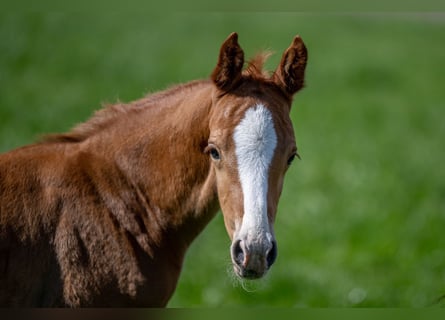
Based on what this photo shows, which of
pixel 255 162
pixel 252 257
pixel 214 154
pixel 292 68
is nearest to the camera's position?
pixel 252 257

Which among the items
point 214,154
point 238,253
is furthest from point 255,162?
point 238,253

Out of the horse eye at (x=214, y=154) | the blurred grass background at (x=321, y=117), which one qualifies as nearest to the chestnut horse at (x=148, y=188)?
the horse eye at (x=214, y=154)

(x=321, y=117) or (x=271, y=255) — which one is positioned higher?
(x=271, y=255)

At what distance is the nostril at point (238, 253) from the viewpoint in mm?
4133

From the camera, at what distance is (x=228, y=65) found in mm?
4660

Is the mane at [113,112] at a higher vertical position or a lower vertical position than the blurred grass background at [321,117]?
higher

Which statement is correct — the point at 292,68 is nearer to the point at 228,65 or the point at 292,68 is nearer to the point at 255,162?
the point at 228,65

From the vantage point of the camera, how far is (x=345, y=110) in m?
18.5

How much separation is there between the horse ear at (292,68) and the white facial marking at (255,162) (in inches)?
15.9

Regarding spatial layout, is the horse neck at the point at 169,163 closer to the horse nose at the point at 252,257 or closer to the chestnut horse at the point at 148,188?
the chestnut horse at the point at 148,188

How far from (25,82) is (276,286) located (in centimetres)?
901

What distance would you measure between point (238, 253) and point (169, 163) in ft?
2.95

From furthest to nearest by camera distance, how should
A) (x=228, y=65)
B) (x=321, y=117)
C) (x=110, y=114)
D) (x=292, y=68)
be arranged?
1. (x=321, y=117)
2. (x=110, y=114)
3. (x=292, y=68)
4. (x=228, y=65)

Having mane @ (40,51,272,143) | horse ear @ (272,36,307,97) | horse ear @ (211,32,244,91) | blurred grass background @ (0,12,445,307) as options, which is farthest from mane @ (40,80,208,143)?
blurred grass background @ (0,12,445,307)
